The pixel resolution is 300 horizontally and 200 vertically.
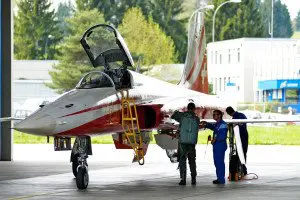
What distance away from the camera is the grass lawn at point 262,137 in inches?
2104

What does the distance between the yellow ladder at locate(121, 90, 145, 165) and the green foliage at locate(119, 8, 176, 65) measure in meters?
58.0

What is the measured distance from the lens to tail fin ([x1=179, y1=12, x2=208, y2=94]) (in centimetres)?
2888

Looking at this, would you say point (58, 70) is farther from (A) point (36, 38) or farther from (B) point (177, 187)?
(B) point (177, 187)

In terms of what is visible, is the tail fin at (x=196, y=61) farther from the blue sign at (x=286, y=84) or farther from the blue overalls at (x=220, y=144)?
the blue sign at (x=286, y=84)

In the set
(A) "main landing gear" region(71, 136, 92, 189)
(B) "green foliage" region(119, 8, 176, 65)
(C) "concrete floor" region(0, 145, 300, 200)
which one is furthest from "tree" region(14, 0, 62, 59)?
(A) "main landing gear" region(71, 136, 92, 189)

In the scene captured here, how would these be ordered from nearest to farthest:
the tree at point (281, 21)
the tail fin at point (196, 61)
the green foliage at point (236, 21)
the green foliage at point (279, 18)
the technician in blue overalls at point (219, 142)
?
the technician in blue overalls at point (219, 142)
the tail fin at point (196, 61)
the green foliage at point (236, 21)
the green foliage at point (279, 18)
the tree at point (281, 21)

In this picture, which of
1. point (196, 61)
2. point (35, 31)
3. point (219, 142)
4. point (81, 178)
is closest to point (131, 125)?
point (219, 142)

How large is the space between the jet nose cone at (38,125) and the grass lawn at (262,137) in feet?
103

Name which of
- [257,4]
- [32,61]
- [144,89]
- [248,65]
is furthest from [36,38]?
[144,89]

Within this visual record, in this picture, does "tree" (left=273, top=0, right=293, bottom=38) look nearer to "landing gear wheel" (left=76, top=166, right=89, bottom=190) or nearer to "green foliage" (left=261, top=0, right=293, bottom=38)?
"green foliage" (left=261, top=0, right=293, bottom=38)

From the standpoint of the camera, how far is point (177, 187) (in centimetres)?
2069

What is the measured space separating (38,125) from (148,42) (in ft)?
204

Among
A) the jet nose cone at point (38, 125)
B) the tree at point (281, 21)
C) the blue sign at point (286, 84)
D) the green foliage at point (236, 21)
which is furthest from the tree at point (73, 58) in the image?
the jet nose cone at point (38, 125)

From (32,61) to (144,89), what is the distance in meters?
63.8
